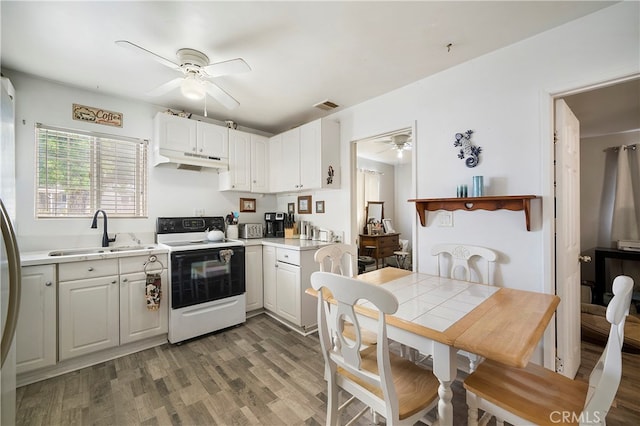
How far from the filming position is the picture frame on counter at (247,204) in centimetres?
375

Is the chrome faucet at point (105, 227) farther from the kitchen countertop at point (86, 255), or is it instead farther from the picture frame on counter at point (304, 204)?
the picture frame on counter at point (304, 204)

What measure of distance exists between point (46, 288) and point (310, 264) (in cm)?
221

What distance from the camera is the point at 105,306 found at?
2.24 m

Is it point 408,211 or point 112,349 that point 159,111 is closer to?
point 112,349

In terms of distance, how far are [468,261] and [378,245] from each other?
3097 millimetres

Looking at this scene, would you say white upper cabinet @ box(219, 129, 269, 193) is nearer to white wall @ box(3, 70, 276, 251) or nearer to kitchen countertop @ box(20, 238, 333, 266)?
white wall @ box(3, 70, 276, 251)

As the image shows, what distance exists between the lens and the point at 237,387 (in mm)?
1894

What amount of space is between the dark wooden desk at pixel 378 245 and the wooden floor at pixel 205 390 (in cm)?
289

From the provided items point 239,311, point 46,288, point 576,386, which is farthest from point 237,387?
point 576,386

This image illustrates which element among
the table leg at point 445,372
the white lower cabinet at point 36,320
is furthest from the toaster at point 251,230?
the table leg at point 445,372

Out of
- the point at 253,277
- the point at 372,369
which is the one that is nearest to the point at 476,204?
the point at 372,369

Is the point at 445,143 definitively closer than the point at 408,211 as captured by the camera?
Yes

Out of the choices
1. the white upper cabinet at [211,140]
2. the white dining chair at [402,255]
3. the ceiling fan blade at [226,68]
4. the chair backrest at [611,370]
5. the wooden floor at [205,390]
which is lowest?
the wooden floor at [205,390]

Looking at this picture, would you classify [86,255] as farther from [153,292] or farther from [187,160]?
[187,160]
